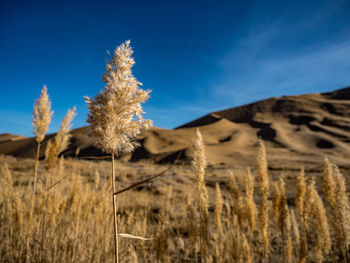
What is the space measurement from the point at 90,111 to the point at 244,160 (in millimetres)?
30641

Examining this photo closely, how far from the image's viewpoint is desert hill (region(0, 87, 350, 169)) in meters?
31.1

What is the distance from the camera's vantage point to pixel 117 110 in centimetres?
111

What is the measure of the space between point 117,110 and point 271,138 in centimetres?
4374

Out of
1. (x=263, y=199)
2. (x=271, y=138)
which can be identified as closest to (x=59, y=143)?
(x=263, y=199)

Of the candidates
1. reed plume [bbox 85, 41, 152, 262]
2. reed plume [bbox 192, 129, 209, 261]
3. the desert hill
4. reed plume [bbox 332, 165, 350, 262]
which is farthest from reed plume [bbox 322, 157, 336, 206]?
the desert hill

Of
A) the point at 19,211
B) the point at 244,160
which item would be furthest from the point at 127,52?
the point at 244,160

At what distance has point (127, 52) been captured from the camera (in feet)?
4.05

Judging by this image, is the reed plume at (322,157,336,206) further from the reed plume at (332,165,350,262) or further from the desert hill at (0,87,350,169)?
the desert hill at (0,87,350,169)

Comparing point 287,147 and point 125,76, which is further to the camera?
point 287,147

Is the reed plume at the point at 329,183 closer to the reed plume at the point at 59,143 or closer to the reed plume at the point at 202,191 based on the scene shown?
the reed plume at the point at 202,191

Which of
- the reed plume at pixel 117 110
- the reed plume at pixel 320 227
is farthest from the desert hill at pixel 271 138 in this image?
the reed plume at pixel 117 110

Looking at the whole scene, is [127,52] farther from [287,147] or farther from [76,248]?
[287,147]

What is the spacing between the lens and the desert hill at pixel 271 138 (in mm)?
31145

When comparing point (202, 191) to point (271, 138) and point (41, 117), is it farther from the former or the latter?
point (271, 138)
